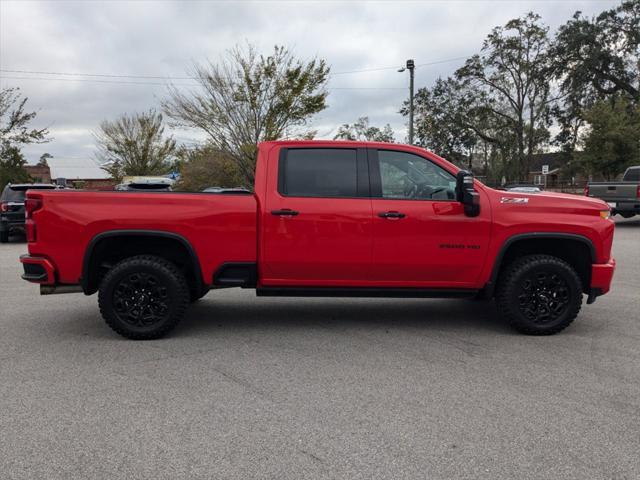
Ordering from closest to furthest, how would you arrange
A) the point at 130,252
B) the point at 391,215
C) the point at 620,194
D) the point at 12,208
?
1. the point at 391,215
2. the point at 130,252
3. the point at 12,208
4. the point at 620,194

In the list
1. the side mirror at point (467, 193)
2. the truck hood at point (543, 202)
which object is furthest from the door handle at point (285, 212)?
the truck hood at point (543, 202)

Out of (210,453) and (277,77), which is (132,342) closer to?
Answer: (210,453)

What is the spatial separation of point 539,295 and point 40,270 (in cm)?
482

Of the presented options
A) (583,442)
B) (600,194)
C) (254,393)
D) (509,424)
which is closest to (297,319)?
(254,393)

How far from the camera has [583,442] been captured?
10.2ft

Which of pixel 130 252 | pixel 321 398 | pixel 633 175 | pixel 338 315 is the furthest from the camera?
pixel 633 175

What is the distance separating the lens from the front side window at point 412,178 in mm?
5188

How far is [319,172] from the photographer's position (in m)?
5.26

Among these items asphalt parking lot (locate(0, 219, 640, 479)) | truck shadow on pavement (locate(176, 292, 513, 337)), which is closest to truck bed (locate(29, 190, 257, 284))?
asphalt parking lot (locate(0, 219, 640, 479))

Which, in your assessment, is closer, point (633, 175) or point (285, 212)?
point (285, 212)

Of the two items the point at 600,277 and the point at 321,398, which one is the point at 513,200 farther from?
the point at 321,398

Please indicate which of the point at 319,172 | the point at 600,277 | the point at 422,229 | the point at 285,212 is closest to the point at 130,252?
the point at 285,212

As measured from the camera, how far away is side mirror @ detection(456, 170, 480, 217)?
4.92 metres

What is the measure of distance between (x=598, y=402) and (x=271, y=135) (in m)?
21.5
